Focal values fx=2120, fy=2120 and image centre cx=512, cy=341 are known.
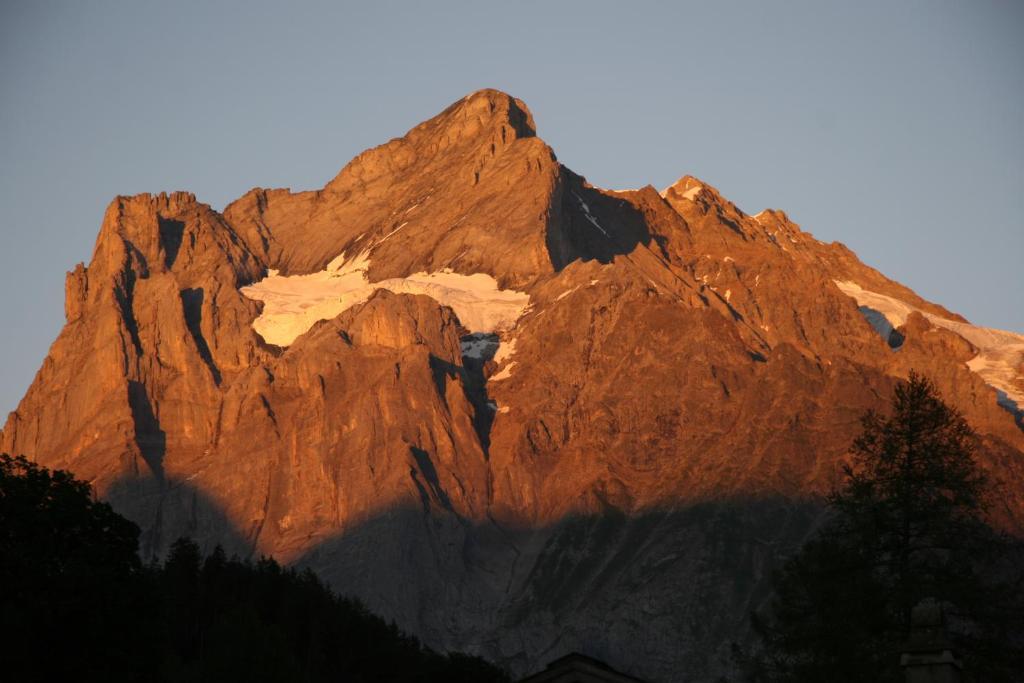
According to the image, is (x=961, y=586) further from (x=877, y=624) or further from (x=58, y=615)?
(x=58, y=615)

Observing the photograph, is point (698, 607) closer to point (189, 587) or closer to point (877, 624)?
point (189, 587)

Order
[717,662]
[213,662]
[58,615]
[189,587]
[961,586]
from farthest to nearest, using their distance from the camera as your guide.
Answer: [717,662] → [189,587] → [213,662] → [58,615] → [961,586]

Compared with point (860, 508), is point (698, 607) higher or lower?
higher

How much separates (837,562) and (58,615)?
68.7ft

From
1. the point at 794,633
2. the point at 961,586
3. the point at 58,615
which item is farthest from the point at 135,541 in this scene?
the point at 961,586

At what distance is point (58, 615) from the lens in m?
57.5

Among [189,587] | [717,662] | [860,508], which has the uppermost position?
[717,662]

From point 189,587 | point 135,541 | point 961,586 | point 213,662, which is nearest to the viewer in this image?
point 961,586

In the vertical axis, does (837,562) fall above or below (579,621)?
below

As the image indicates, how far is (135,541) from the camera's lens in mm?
61875

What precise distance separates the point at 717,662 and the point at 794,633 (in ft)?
433

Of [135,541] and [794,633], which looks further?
[135,541]

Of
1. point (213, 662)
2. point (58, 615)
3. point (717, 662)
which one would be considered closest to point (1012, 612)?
point (58, 615)

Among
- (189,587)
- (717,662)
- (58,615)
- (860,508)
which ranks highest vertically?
(717,662)
